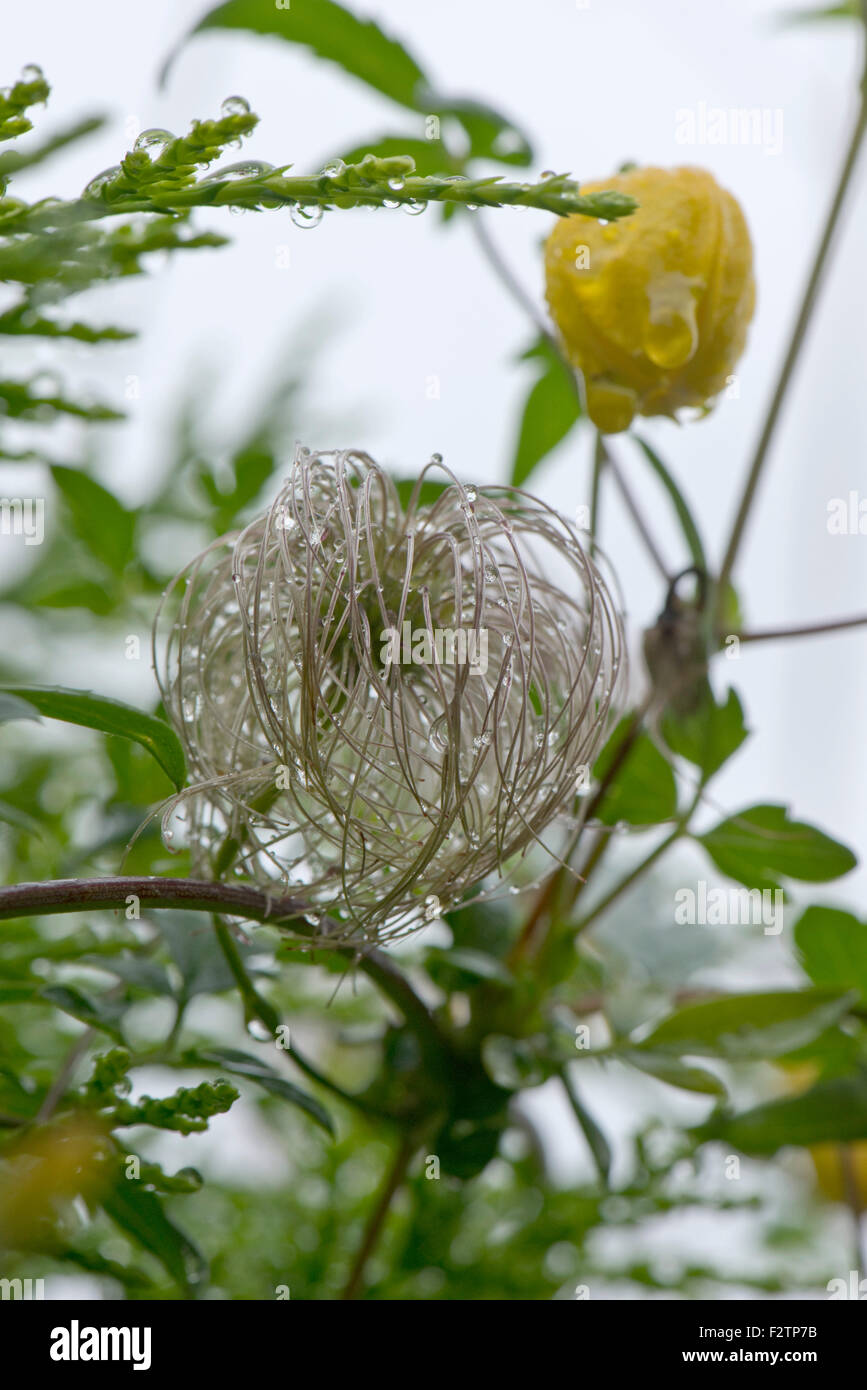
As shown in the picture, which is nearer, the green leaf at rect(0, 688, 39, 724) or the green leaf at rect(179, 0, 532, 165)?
the green leaf at rect(0, 688, 39, 724)

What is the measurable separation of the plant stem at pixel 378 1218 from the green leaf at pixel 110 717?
0.43 ft

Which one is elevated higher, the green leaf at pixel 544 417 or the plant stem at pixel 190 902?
the green leaf at pixel 544 417

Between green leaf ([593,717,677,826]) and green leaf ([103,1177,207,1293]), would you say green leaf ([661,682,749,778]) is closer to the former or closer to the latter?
green leaf ([593,717,677,826])

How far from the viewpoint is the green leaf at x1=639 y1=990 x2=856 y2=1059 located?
0.88 feet

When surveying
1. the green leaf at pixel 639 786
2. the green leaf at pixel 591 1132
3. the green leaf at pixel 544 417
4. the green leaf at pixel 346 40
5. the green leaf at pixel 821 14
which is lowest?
the green leaf at pixel 591 1132

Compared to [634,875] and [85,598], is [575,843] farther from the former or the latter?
[85,598]

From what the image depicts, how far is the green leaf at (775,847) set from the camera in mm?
275

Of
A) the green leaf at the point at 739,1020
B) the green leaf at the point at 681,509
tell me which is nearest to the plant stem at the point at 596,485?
the green leaf at the point at 681,509

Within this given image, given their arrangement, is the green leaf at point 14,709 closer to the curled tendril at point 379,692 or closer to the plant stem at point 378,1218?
the curled tendril at point 379,692

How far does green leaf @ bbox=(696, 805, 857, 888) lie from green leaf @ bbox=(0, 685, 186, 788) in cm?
14

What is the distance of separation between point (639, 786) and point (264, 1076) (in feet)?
0.39

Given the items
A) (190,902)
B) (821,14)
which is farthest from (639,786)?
(821,14)

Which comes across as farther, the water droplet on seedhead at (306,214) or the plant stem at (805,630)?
the plant stem at (805,630)

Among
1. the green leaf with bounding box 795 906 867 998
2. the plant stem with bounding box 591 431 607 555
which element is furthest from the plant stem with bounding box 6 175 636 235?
the green leaf with bounding box 795 906 867 998
